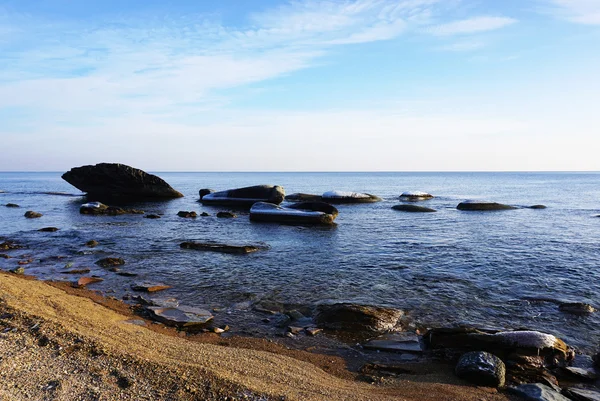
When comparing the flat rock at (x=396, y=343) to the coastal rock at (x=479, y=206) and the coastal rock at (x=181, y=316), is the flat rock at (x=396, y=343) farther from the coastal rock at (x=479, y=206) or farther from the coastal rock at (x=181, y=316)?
the coastal rock at (x=479, y=206)

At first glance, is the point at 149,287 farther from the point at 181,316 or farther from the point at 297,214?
the point at 297,214

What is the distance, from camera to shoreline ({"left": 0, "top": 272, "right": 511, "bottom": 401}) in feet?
18.7

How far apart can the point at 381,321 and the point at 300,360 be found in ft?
9.59

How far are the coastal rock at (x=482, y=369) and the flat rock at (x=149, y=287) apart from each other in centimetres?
924

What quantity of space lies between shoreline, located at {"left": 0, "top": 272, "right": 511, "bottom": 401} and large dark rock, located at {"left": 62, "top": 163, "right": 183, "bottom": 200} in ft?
144

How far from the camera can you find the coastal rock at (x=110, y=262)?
16.7 metres

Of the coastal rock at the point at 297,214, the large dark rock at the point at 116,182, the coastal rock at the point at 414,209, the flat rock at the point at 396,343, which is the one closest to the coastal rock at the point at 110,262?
the flat rock at the point at 396,343

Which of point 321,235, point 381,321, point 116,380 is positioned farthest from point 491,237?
point 116,380

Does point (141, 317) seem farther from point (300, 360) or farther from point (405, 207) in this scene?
point (405, 207)

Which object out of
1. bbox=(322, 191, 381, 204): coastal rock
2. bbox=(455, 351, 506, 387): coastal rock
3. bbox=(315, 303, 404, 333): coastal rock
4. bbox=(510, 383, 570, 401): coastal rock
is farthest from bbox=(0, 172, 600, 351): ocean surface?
bbox=(322, 191, 381, 204): coastal rock

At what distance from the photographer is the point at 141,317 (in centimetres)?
1068

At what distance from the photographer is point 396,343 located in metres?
9.05

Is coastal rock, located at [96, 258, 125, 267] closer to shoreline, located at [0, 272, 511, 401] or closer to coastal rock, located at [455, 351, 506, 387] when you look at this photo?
shoreline, located at [0, 272, 511, 401]

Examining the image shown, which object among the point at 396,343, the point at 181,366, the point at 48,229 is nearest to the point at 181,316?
the point at 181,366
